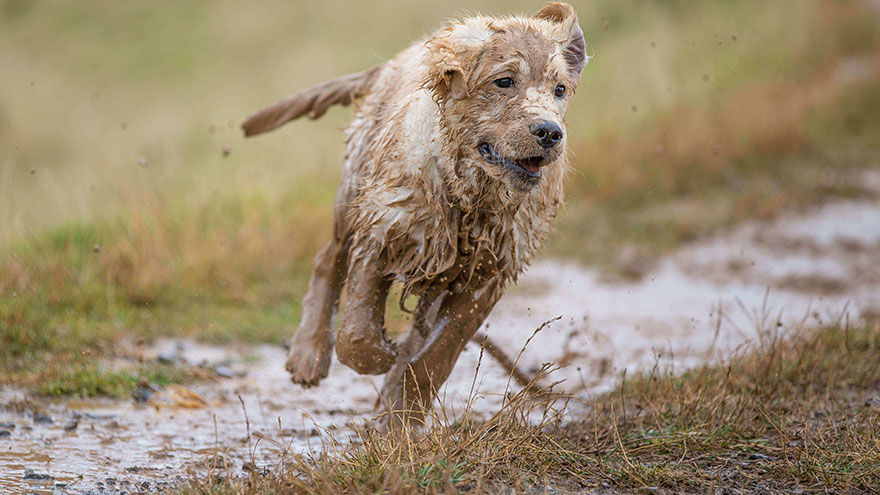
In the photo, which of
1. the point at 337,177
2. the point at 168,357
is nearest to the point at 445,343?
the point at 168,357

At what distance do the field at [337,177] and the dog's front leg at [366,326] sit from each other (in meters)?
0.61

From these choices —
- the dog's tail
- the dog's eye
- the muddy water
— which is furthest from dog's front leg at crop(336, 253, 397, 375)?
the dog's tail

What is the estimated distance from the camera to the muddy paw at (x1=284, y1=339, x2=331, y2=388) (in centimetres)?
507

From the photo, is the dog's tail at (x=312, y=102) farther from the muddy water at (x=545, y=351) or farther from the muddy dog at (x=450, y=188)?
the muddy water at (x=545, y=351)

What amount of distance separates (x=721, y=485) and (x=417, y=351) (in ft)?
5.64

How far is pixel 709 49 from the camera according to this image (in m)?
13.9

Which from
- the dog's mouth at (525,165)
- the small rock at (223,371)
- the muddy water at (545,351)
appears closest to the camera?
the dog's mouth at (525,165)

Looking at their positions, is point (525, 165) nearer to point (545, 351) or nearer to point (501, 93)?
point (501, 93)

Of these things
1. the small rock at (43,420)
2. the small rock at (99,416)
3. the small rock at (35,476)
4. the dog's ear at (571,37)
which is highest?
the dog's ear at (571,37)

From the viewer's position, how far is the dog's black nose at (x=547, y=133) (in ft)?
12.6

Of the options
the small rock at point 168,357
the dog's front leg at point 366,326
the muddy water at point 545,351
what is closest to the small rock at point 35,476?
the muddy water at point 545,351

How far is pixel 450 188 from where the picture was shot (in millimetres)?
4242

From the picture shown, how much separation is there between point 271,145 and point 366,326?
8493 millimetres

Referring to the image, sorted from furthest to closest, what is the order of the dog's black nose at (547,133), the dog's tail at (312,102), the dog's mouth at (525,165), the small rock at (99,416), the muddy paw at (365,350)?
the dog's tail at (312,102) < the small rock at (99,416) < the muddy paw at (365,350) < the dog's mouth at (525,165) < the dog's black nose at (547,133)
